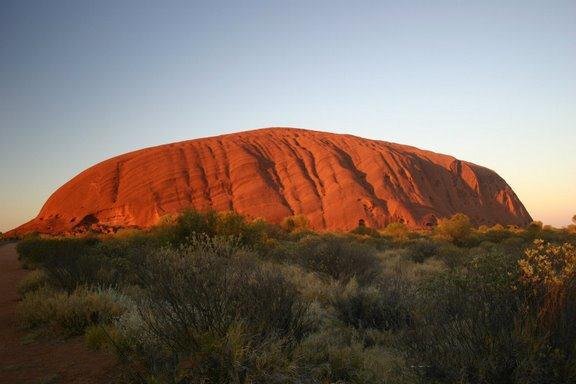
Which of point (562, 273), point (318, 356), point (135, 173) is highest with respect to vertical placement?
point (135, 173)

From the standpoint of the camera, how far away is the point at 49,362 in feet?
17.7

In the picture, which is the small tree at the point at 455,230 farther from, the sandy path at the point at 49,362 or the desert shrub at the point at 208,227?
the sandy path at the point at 49,362

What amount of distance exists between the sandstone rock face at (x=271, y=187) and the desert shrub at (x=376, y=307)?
27716 millimetres

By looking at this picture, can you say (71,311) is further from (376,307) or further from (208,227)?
(208,227)

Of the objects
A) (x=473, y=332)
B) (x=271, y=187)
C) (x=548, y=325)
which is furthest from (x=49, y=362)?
(x=271, y=187)

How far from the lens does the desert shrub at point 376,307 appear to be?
23.6 ft

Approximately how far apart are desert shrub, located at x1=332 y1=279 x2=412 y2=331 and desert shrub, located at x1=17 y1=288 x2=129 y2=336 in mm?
3733

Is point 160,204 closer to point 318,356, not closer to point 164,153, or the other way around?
point 164,153

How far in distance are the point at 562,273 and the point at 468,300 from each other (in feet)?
3.35

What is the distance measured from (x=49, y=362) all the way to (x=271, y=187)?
3622 cm

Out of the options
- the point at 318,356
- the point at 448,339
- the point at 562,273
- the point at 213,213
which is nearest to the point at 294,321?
the point at 318,356

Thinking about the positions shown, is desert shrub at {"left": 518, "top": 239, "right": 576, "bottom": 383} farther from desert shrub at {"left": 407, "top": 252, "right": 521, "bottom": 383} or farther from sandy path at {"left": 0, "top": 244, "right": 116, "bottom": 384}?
sandy path at {"left": 0, "top": 244, "right": 116, "bottom": 384}

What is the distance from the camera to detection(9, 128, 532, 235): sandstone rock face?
38844 mm

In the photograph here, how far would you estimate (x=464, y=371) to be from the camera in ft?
11.9
